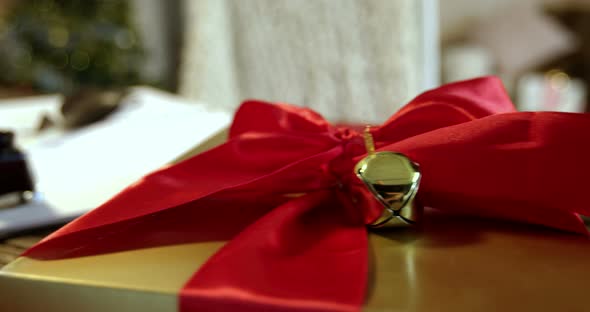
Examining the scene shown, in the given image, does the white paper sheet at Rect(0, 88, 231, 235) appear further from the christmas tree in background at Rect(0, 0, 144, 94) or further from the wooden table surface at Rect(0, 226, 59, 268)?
the christmas tree in background at Rect(0, 0, 144, 94)

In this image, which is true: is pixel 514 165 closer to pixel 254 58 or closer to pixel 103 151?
pixel 103 151

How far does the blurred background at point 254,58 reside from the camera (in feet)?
3.57

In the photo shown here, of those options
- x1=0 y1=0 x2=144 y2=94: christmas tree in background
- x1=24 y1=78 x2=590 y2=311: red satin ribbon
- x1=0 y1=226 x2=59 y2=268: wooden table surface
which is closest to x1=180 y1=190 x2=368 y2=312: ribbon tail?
x1=24 y1=78 x2=590 y2=311: red satin ribbon

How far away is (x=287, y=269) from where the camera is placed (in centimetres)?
36

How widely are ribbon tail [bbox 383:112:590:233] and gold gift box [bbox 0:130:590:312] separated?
0.02 m

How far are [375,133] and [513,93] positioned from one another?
93.1 inches

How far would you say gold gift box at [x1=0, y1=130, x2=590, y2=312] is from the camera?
331 millimetres

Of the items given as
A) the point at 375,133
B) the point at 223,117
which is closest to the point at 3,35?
the point at 223,117

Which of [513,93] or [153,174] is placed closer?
[153,174]

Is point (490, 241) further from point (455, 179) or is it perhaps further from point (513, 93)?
point (513, 93)

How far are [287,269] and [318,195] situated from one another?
0.10m

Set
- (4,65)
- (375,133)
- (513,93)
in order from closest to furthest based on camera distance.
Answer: (375,133)
(4,65)
(513,93)

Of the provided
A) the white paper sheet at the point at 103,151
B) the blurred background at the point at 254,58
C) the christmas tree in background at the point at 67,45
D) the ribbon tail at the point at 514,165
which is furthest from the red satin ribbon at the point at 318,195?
the christmas tree in background at the point at 67,45

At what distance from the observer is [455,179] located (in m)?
0.41
